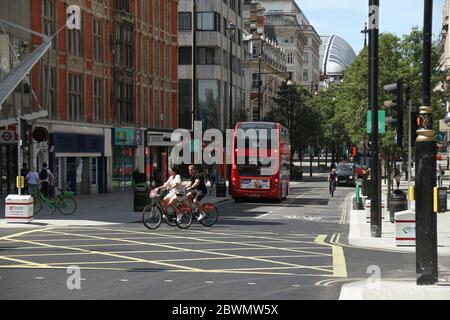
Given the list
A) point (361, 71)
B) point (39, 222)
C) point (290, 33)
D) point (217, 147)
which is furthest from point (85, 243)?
point (290, 33)

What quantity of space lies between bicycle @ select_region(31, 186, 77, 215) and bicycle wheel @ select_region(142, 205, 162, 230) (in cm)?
590

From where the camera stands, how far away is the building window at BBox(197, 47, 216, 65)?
75.3 metres

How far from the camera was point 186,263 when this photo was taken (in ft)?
48.6

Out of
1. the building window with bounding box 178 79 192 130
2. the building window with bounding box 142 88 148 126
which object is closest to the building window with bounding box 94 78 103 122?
the building window with bounding box 142 88 148 126

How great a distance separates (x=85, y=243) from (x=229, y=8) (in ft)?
213

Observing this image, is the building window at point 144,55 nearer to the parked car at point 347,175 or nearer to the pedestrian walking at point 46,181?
the pedestrian walking at point 46,181

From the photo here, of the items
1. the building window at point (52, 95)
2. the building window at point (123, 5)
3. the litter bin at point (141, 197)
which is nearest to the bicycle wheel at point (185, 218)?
the litter bin at point (141, 197)

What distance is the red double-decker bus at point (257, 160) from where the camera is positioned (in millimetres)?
38250

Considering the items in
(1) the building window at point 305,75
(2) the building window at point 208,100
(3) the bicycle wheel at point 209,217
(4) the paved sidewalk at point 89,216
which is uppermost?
(1) the building window at point 305,75

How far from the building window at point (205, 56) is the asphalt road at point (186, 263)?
5207cm

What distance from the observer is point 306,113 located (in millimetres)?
83000

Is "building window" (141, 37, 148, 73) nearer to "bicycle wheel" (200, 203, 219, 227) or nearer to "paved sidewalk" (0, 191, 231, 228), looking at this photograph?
"paved sidewalk" (0, 191, 231, 228)

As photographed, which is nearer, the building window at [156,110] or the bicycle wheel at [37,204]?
the bicycle wheel at [37,204]
